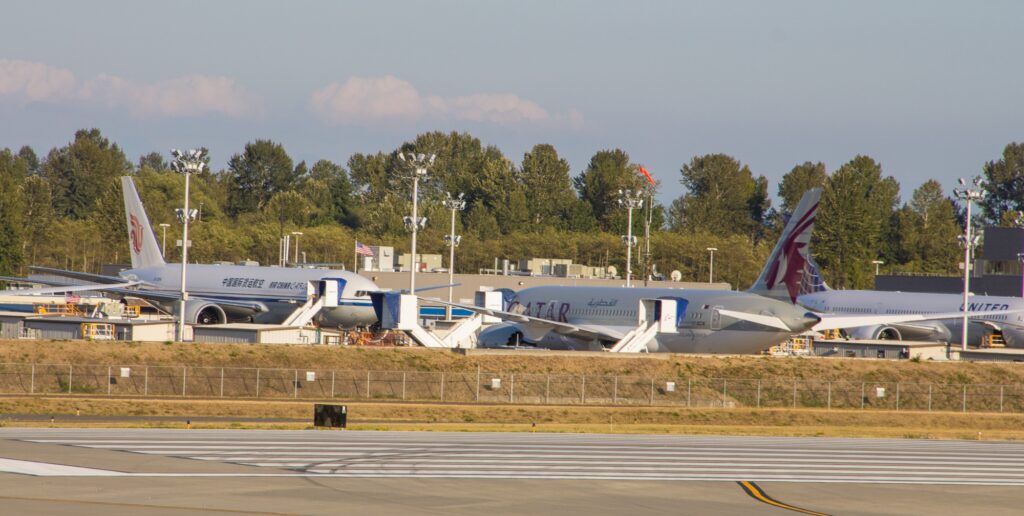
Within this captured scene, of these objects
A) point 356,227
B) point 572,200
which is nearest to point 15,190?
point 356,227

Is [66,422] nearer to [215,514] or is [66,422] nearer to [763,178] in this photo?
[215,514]

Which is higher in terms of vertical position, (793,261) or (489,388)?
(793,261)

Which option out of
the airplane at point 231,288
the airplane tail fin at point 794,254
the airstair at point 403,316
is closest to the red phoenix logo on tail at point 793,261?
the airplane tail fin at point 794,254

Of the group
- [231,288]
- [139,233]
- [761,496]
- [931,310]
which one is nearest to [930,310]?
[931,310]

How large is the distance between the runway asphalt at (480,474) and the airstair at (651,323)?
65.3 ft

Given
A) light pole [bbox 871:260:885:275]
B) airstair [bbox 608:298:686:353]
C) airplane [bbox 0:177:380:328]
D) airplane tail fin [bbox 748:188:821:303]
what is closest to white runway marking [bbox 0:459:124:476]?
airstair [bbox 608:298:686:353]

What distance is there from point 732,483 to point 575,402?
27.0 m

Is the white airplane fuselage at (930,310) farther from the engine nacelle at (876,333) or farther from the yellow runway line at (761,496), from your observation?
the yellow runway line at (761,496)

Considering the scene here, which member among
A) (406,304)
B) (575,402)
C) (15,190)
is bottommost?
(575,402)

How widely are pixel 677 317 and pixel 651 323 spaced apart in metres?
1.70

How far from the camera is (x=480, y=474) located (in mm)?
29359

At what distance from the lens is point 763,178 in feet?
644

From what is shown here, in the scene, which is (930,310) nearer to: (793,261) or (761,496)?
(793,261)

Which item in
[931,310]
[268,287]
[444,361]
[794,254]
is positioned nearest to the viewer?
[794,254]
